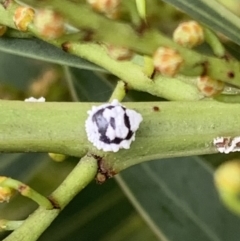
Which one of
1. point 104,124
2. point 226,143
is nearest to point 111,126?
point 104,124

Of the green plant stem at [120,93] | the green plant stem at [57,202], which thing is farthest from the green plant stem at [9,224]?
the green plant stem at [120,93]

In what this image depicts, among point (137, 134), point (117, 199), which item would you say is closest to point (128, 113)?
point (137, 134)

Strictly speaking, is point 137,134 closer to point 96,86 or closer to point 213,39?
point 213,39

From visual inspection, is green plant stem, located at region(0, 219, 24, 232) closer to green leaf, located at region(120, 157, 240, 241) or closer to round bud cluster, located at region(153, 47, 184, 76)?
round bud cluster, located at region(153, 47, 184, 76)

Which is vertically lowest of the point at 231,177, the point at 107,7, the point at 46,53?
the point at 231,177

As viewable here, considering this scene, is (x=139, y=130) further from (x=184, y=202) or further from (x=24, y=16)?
(x=184, y=202)

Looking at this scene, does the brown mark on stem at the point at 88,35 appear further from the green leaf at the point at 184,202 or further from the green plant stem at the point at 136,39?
the green leaf at the point at 184,202
